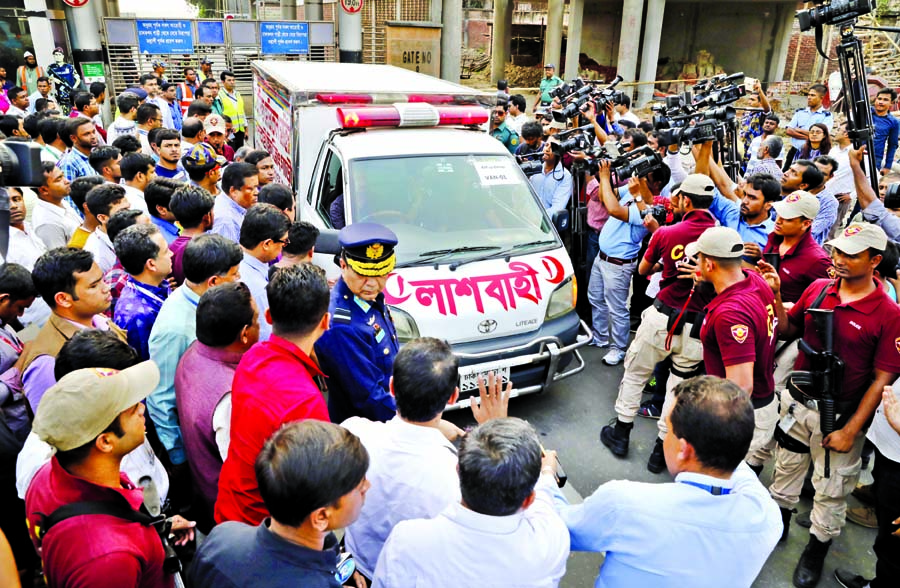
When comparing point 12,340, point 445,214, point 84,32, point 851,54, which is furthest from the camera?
point 84,32

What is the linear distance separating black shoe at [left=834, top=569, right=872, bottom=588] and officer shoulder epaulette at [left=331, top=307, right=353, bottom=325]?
9.87ft

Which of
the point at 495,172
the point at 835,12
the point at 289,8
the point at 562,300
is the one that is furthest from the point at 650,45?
the point at 562,300

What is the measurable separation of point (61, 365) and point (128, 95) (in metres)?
6.62

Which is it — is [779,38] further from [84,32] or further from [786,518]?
[786,518]

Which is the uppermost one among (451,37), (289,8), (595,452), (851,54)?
(289,8)

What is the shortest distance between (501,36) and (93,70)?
1452cm

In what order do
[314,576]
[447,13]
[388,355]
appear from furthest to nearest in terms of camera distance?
[447,13] < [388,355] < [314,576]

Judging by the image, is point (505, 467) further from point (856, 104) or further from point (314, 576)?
point (856, 104)

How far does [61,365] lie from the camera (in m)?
2.32

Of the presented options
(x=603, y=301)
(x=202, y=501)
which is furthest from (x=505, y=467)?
(x=603, y=301)

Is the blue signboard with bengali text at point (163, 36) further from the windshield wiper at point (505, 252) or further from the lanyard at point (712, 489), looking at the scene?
the lanyard at point (712, 489)

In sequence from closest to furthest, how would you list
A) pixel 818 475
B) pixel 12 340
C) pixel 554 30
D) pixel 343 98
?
1. pixel 12 340
2. pixel 818 475
3. pixel 343 98
4. pixel 554 30

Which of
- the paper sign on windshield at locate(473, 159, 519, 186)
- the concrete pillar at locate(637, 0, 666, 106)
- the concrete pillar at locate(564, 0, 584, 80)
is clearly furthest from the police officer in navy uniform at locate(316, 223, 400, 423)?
the concrete pillar at locate(564, 0, 584, 80)

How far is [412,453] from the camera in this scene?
6.86 feet
